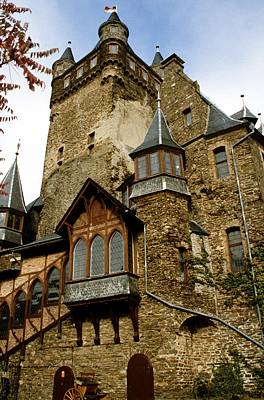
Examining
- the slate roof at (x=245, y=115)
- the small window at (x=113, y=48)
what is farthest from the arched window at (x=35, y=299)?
the small window at (x=113, y=48)

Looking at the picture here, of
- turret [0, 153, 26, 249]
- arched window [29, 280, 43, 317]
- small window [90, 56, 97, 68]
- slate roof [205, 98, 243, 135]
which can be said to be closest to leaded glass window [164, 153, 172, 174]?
slate roof [205, 98, 243, 135]

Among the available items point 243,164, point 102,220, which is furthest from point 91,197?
point 243,164

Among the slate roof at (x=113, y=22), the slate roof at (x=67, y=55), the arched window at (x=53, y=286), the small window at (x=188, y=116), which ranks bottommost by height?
the arched window at (x=53, y=286)

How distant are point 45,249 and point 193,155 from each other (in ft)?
27.6

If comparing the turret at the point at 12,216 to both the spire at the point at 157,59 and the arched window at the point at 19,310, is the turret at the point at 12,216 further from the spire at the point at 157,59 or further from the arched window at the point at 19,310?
the spire at the point at 157,59

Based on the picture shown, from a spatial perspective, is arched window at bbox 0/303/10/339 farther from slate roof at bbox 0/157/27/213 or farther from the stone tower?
slate roof at bbox 0/157/27/213

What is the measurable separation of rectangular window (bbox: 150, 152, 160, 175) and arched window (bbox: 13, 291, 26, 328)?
27.8 feet

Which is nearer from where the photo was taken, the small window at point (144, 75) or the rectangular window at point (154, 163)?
the rectangular window at point (154, 163)

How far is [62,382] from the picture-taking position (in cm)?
1466

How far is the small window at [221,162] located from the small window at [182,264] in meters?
4.37

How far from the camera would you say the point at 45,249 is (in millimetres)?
18312

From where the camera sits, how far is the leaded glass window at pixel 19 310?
17.7m

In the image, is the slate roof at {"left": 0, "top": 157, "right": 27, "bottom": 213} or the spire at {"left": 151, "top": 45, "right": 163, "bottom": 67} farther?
the spire at {"left": 151, "top": 45, "right": 163, "bottom": 67}

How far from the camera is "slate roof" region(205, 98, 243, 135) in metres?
17.9
